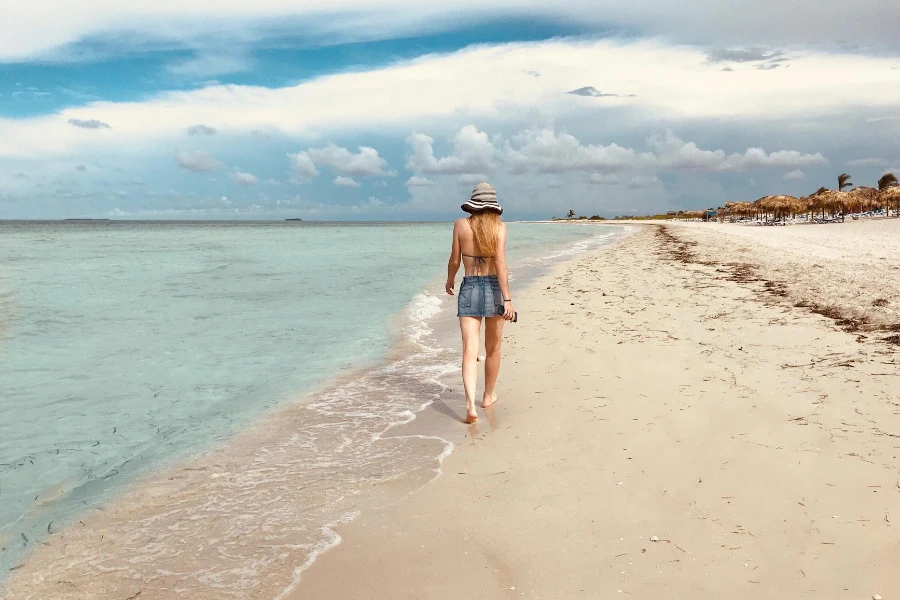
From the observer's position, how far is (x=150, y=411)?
6566 millimetres

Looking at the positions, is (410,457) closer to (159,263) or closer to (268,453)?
(268,453)

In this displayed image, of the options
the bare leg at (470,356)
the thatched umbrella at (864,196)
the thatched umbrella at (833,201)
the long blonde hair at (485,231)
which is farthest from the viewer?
the thatched umbrella at (864,196)

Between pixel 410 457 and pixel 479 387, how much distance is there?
2.12m

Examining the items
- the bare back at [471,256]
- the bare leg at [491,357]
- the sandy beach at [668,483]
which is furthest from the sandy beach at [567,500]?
the bare back at [471,256]

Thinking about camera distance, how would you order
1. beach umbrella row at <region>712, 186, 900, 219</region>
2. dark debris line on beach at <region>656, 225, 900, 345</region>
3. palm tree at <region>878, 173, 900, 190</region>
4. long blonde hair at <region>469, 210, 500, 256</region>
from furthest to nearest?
1. palm tree at <region>878, 173, 900, 190</region>
2. beach umbrella row at <region>712, 186, 900, 219</region>
3. dark debris line on beach at <region>656, 225, 900, 345</region>
4. long blonde hair at <region>469, 210, 500, 256</region>

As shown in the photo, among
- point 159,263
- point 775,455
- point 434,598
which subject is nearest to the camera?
point 434,598

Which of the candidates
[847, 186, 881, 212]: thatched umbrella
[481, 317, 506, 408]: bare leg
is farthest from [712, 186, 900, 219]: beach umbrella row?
[481, 317, 506, 408]: bare leg

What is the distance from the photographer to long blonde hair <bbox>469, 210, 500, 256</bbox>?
565 cm

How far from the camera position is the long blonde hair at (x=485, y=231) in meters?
5.65

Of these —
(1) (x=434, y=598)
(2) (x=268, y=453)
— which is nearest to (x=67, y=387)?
(2) (x=268, y=453)

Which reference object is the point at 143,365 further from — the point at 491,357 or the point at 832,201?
the point at 832,201

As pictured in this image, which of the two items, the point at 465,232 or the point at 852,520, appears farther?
the point at 465,232

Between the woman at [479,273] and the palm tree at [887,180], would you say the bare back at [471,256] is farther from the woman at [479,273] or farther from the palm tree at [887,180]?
the palm tree at [887,180]

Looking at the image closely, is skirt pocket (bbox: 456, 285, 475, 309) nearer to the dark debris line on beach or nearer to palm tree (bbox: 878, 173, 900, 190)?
the dark debris line on beach
